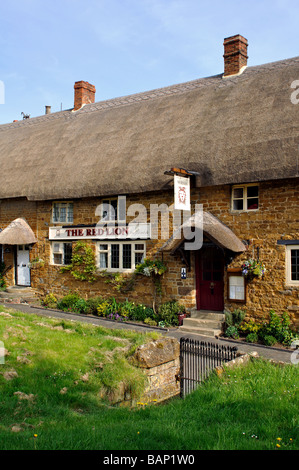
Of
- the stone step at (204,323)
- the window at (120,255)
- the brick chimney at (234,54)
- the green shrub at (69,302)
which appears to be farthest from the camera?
the green shrub at (69,302)

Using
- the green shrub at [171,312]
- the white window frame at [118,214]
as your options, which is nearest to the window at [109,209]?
the white window frame at [118,214]

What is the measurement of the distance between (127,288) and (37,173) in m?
6.78

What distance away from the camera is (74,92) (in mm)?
22641

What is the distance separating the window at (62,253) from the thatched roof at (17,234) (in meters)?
1.21

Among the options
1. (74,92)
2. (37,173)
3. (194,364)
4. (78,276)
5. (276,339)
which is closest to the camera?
(194,364)

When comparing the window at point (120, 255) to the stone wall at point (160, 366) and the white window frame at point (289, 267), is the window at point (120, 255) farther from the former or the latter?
the stone wall at point (160, 366)

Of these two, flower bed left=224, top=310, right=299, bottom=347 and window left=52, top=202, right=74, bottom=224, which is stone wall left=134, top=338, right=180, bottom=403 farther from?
window left=52, top=202, right=74, bottom=224

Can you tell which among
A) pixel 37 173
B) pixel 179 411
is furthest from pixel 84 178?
pixel 179 411

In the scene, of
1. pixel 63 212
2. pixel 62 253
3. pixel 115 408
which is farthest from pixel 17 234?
pixel 115 408

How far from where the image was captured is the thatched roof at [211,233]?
488 inches

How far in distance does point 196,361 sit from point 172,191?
21.4 feet

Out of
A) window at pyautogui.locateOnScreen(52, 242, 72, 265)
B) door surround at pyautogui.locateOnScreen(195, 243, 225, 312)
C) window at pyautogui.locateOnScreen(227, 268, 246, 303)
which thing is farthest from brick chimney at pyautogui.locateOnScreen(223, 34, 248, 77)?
window at pyautogui.locateOnScreen(52, 242, 72, 265)

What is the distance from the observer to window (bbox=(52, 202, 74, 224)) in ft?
57.8
